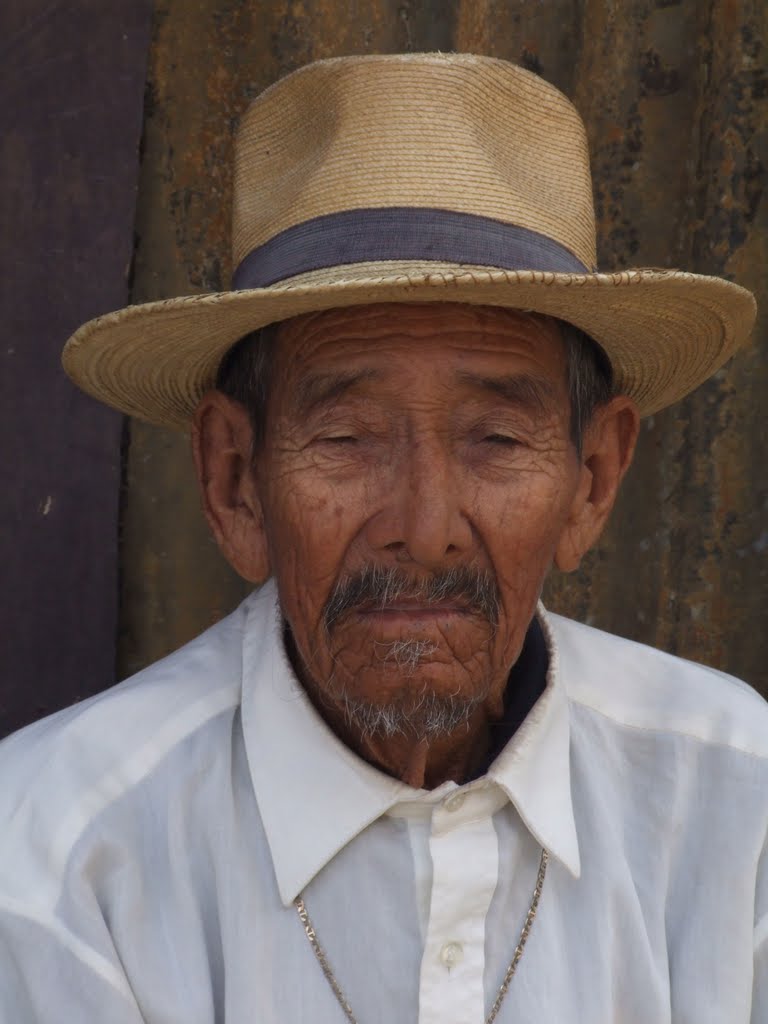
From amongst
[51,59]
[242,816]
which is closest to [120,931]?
[242,816]

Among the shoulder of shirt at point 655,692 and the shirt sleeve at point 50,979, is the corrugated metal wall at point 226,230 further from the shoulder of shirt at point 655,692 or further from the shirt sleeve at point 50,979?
the shirt sleeve at point 50,979

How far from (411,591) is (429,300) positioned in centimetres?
47

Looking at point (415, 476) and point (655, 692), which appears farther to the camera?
point (655, 692)

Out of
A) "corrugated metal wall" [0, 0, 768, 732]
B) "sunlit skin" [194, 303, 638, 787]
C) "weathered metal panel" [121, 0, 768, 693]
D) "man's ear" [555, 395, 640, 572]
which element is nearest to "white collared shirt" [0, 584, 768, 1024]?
"sunlit skin" [194, 303, 638, 787]

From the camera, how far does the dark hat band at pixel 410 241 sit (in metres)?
1.87

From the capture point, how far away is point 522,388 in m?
2.02

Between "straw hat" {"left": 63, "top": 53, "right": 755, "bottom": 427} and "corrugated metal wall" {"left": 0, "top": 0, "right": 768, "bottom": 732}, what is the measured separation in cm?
59

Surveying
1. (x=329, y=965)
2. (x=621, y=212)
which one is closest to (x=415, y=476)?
(x=329, y=965)

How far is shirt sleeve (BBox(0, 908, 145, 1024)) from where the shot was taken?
1790 mm

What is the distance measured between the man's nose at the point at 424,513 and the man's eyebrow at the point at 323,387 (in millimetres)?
144

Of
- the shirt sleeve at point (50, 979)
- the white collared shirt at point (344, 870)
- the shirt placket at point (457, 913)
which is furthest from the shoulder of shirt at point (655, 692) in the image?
the shirt sleeve at point (50, 979)

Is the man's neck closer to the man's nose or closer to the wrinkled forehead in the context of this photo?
the man's nose

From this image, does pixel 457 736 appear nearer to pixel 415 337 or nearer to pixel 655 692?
pixel 655 692

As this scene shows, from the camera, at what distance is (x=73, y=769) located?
1.97 metres
